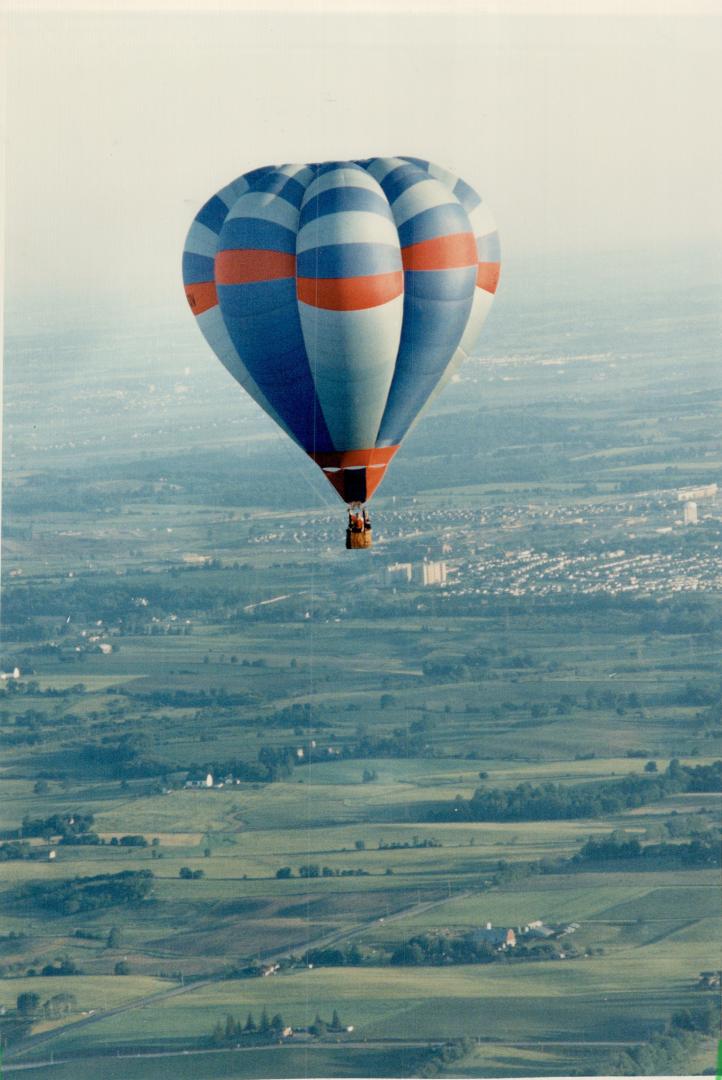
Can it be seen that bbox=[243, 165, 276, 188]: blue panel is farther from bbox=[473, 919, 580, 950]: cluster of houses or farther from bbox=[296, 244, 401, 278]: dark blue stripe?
bbox=[473, 919, 580, 950]: cluster of houses

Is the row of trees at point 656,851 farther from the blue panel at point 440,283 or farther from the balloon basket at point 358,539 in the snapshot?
the blue panel at point 440,283

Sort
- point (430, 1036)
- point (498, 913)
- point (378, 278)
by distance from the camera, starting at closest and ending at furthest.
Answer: point (378, 278) → point (430, 1036) → point (498, 913)

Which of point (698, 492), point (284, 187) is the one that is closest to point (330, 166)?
point (284, 187)

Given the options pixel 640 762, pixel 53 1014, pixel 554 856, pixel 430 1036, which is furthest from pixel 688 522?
pixel 53 1014

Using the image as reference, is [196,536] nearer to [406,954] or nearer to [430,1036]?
[406,954]

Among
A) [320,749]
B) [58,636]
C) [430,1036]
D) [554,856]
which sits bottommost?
[430,1036]

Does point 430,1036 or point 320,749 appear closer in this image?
point 430,1036

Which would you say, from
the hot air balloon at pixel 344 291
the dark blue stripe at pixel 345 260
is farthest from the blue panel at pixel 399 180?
the dark blue stripe at pixel 345 260
